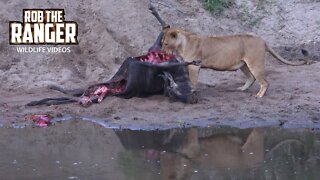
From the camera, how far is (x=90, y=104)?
1200 centimetres

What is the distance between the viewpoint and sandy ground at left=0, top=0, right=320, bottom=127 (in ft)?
37.7

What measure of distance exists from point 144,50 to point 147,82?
2.74 meters

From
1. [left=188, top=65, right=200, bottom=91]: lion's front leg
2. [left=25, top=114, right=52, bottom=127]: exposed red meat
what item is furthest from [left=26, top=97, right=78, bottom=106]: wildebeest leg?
[left=188, top=65, right=200, bottom=91]: lion's front leg

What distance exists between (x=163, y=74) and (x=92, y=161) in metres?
3.11

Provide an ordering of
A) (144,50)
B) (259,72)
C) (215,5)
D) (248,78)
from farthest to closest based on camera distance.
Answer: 1. (215,5)
2. (144,50)
3. (248,78)
4. (259,72)

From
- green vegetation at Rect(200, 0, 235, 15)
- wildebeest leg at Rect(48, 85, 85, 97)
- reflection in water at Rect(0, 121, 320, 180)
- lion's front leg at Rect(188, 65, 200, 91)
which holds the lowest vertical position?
wildebeest leg at Rect(48, 85, 85, 97)

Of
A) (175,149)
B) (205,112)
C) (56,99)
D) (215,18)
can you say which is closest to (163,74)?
(205,112)

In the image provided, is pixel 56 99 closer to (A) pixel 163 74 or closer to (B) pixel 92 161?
(A) pixel 163 74

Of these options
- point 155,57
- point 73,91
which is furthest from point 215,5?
point 73,91

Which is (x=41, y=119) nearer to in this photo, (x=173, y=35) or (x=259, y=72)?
(x=173, y=35)

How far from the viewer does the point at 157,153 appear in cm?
951

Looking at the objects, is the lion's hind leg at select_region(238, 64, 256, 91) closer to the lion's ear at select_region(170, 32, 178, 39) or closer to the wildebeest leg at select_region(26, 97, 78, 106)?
the lion's ear at select_region(170, 32, 178, 39)

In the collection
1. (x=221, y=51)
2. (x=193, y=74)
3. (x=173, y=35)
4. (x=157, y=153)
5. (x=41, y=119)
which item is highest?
(x=173, y=35)

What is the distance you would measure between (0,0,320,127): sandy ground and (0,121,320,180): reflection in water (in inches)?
21.6
